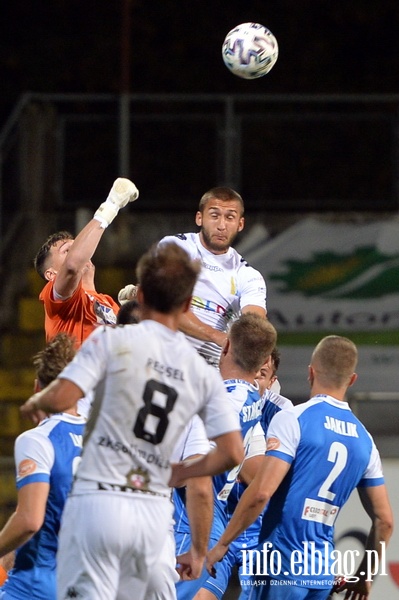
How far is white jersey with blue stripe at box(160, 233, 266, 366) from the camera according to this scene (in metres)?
7.51

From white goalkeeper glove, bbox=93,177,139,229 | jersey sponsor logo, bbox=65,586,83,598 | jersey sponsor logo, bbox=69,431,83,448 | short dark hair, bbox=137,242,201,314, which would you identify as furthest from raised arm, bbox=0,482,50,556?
white goalkeeper glove, bbox=93,177,139,229

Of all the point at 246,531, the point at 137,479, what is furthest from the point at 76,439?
the point at 246,531

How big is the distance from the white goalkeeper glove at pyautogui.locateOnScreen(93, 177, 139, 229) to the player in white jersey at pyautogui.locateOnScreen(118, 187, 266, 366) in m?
0.70

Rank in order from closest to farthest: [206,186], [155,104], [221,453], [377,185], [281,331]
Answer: [221,453] → [281,331] → [206,186] → [377,185] → [155,104]

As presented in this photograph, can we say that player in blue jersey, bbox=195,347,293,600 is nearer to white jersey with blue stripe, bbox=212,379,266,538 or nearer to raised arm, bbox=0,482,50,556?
white jersey with blue stripe, bbox=212,379,266,538

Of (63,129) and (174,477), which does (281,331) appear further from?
(174,477)

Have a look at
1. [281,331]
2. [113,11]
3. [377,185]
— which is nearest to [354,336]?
[281,331]

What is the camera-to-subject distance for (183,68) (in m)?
18.9

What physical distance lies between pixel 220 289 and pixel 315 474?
1680mm

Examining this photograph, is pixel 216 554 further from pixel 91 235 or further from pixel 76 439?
pixel 91 235

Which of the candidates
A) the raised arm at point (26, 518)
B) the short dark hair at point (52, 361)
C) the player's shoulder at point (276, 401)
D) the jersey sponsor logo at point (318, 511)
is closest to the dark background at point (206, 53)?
the player's shoulder at point (276, 401)

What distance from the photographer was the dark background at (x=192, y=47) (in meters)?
18.8

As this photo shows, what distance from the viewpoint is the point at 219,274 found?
7539mm

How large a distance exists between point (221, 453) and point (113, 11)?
16451 mm
